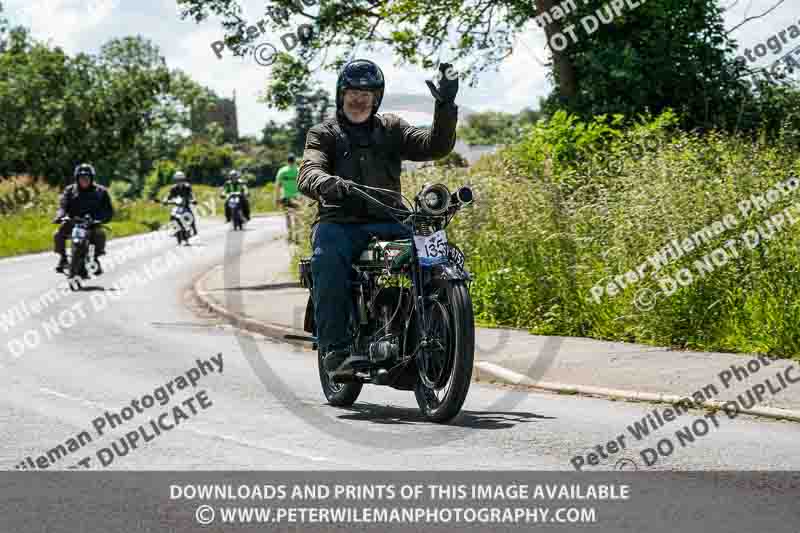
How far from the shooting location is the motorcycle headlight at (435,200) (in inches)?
286

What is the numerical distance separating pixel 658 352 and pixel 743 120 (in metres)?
9.72

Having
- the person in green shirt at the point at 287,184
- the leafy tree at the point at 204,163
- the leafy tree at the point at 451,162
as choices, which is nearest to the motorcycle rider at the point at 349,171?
the leafy tree at the point at 451,162

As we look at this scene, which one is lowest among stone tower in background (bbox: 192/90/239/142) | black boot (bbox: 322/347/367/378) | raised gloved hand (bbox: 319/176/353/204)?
black boot (bbox: 322/347/367/378)

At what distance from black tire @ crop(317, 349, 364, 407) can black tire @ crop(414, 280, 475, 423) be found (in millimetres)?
1090

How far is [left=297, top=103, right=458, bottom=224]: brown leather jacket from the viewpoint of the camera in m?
7.96

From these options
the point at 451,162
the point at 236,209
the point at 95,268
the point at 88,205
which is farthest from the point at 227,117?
the point at 88,205

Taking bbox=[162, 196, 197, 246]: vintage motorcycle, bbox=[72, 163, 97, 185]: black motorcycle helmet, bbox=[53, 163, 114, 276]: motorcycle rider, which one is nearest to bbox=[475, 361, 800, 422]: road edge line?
bbox=[72, 163, 97, 185]: black motorcycle helmet

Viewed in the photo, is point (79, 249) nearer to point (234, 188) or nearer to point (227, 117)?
point (234, 188)

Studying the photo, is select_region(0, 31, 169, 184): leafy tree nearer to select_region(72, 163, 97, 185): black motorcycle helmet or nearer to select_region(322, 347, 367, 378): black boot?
select_region(72, 163, 97, 185): black motorcycle helmet

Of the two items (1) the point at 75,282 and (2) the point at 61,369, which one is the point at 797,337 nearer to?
(2) the point at 61,369

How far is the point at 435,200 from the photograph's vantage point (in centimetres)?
729

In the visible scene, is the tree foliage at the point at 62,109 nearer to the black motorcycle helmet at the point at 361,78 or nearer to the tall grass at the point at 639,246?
the tall grass at the point at 639,246

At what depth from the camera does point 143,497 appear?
5.93 meters

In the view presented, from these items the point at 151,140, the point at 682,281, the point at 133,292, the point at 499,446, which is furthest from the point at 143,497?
the point at 151,140
